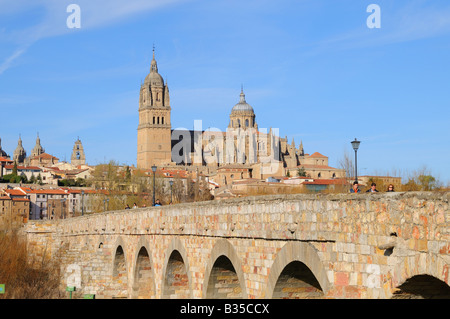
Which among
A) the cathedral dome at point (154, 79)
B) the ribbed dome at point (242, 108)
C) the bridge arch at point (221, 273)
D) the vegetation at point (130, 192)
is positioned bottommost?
the bridge arch at point (221, 273)

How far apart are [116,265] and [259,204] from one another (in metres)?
17.3

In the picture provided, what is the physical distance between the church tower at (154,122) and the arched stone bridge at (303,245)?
14938cm

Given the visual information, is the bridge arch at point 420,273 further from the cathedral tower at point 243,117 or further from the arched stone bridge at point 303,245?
the cathedral tower at point 243,117

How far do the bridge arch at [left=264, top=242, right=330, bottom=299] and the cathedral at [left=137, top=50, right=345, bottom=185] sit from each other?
152871 mm

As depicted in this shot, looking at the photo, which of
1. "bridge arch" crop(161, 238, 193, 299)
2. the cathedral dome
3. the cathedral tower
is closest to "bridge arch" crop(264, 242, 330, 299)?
"bridge arch" crop(161, 238, 193, 299)

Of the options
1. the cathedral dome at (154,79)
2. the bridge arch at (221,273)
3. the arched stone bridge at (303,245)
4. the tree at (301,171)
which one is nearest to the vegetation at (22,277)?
the arched stone bridge at (303,245)

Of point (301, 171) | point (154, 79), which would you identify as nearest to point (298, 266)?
point (301, 171)

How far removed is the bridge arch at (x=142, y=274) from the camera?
24.0 m

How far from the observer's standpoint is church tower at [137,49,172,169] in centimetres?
17225

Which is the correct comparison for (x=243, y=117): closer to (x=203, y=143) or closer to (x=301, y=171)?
(x=203, y=143)

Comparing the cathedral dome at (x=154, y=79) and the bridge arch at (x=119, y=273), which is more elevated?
the cathedral dome at (x=154, y=79)

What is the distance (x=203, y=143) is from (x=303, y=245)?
17154 cm

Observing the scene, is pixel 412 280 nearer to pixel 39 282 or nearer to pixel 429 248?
pixel 429 248
